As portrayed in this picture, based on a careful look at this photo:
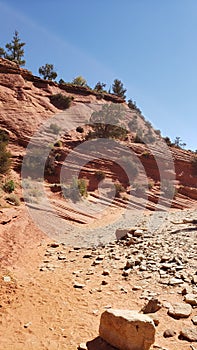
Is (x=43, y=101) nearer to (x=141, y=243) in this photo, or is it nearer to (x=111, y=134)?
(x=111, y=134)

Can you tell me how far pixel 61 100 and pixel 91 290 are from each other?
28.3 meters

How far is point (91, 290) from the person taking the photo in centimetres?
574

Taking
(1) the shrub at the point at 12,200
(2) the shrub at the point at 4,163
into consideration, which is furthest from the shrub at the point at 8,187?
(2) the shrub at the point at 4,163

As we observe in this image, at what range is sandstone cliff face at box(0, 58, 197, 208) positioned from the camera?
22.7 metres

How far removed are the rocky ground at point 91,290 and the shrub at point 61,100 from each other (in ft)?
80.4

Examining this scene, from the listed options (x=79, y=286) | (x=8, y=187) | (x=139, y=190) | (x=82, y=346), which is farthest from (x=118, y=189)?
(x=82, y=346)

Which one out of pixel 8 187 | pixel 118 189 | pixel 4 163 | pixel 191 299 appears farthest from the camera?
pixel 118 189

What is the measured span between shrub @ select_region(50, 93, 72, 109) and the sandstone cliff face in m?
0.78

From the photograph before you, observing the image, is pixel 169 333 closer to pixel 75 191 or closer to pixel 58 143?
pixel 75 191

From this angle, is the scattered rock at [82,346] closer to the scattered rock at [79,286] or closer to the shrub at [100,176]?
the scattered rock at [79,286]

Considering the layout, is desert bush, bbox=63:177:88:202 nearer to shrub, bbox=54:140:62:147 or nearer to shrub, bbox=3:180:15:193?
shrub, bbox=3:180:15:193

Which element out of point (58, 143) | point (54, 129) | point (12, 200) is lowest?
point (12, 200)

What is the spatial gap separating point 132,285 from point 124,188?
1586 centimetres

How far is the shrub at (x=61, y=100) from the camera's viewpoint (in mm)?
30859
